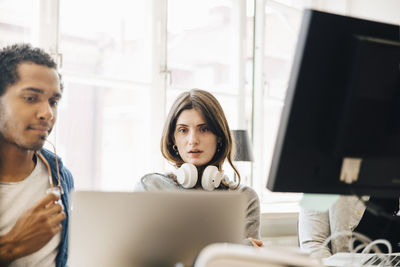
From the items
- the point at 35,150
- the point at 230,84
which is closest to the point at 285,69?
the point at 230,84

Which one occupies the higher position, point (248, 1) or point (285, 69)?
point (248, 1)

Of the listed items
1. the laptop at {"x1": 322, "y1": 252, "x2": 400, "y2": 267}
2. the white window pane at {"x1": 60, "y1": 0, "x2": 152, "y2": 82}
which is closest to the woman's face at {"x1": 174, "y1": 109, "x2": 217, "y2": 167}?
the laptop at {"x1": 322, "y1": 252, "x2": 400, "y2": 267}

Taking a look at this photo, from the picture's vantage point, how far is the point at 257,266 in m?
0.73

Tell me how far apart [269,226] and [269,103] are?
122 cm

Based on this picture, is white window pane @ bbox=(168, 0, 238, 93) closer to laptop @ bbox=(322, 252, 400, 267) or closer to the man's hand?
the man's hand

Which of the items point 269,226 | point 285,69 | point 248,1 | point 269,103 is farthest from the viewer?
point 285,69

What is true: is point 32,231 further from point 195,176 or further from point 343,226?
point 343,226

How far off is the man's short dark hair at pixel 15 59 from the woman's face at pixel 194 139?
64cm

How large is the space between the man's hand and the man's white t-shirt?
0.01 meters

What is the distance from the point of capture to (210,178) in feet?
5.60

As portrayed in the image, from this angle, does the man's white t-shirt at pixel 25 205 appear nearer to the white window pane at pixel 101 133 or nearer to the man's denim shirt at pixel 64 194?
the man's denim shirt at pixel 64 194

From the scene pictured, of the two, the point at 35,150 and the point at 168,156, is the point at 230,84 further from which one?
the point at 35,150

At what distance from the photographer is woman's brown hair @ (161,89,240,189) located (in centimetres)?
180

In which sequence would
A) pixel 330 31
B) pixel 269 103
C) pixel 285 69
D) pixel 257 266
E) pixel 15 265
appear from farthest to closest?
pixel 285 69, pixel 269 103, pixel 15 265, pixel 330 31, pixel 257 266
